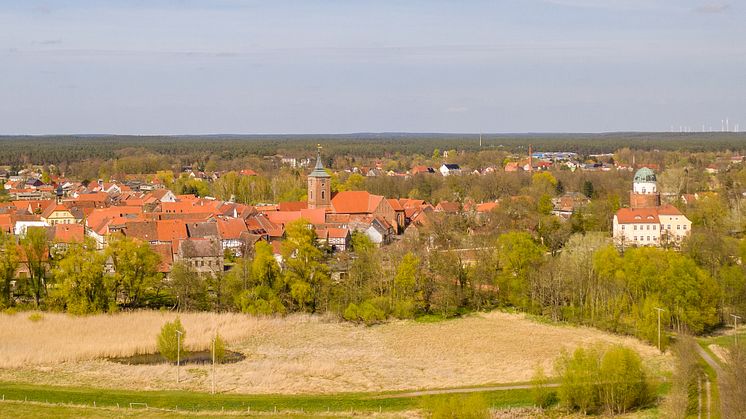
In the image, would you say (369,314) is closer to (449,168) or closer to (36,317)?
(36,317)

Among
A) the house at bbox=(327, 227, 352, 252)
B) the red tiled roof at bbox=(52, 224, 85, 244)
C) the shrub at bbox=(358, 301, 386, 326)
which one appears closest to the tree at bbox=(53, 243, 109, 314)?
the shrub at bbox=(358, 301, 386, 326)

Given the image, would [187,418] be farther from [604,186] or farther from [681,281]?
[604,186]

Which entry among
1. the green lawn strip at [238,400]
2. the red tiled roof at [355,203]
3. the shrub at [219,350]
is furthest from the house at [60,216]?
the green lawn strip at [238,400]

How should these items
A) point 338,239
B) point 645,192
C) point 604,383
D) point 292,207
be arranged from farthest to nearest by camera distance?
1. point 292,207
2. point 645,192
3. point 338,239
4. point 604,383

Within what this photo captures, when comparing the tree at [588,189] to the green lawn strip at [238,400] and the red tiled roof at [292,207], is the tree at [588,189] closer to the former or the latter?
the red tiled roof at [292,207]

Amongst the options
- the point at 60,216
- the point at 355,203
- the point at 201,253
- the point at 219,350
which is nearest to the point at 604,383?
the point at 219,350
